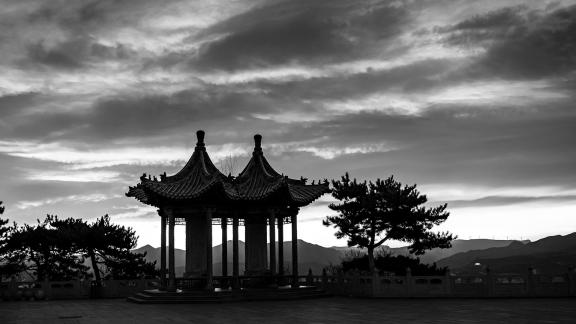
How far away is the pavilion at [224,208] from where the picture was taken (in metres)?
29.3

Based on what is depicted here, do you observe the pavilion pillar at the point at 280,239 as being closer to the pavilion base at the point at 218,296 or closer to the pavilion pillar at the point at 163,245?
the pavilion base at the point at 218,296

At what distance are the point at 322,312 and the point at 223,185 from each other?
9139 millimetres

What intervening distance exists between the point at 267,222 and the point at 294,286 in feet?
11.2

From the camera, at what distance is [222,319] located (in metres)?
19.9

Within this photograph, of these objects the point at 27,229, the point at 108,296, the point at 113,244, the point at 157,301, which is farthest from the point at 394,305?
the point at 27,229

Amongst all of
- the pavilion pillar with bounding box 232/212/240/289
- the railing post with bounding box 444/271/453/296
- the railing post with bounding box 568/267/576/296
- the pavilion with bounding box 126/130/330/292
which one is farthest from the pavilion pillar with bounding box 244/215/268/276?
the railing post with bounding box 568/267/576/296

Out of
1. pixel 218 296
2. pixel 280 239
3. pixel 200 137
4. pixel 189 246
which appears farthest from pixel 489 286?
pixel 200 137

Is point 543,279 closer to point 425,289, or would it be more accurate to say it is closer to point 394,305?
point 425,289

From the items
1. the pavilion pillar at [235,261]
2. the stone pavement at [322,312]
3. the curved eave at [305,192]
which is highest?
the curved eave at [305,192]

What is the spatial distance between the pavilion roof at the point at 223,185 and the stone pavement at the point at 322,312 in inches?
201

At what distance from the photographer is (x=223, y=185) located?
29.3 m

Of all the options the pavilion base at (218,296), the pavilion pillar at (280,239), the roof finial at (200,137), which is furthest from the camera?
the roof finial at (200,137)

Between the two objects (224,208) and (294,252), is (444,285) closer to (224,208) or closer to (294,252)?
(294,252)

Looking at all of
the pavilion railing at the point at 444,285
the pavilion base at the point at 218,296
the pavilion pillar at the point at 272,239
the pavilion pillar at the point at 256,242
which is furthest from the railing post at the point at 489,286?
the pavilion pillar at the point at 256,242
